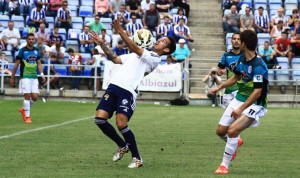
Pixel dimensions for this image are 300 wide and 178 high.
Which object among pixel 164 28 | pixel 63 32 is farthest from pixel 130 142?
pixel 63 32

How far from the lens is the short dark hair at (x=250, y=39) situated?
41.2 feet

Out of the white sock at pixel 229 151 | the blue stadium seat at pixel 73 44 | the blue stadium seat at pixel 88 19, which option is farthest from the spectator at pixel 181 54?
the white sock at pixel 229 151

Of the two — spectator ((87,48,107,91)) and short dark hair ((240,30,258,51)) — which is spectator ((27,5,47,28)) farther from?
short dark hair ((240,30,258,51))

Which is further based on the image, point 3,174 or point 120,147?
point 120,147

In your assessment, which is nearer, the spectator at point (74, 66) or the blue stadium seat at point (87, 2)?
the spectator at point (74, 66)

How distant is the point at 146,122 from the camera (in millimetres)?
23547

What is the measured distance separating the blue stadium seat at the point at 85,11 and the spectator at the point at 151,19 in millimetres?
2917

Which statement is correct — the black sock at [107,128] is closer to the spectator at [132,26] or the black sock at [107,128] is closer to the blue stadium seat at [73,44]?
the spectator at [132,26]

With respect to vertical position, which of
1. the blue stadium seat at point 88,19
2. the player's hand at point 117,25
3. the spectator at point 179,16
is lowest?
the blue stadium seat at point 88,19

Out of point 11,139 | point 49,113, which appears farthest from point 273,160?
point 49,113

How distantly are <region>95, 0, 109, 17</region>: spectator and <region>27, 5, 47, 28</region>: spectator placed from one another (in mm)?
2297

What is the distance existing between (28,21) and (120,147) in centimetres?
2405

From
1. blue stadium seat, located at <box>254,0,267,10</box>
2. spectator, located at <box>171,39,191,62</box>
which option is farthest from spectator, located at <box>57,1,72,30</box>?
blue stadium seat, located at <box>254,0,267,10</box>

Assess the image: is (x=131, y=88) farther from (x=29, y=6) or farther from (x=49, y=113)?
(x=29, y=6)
